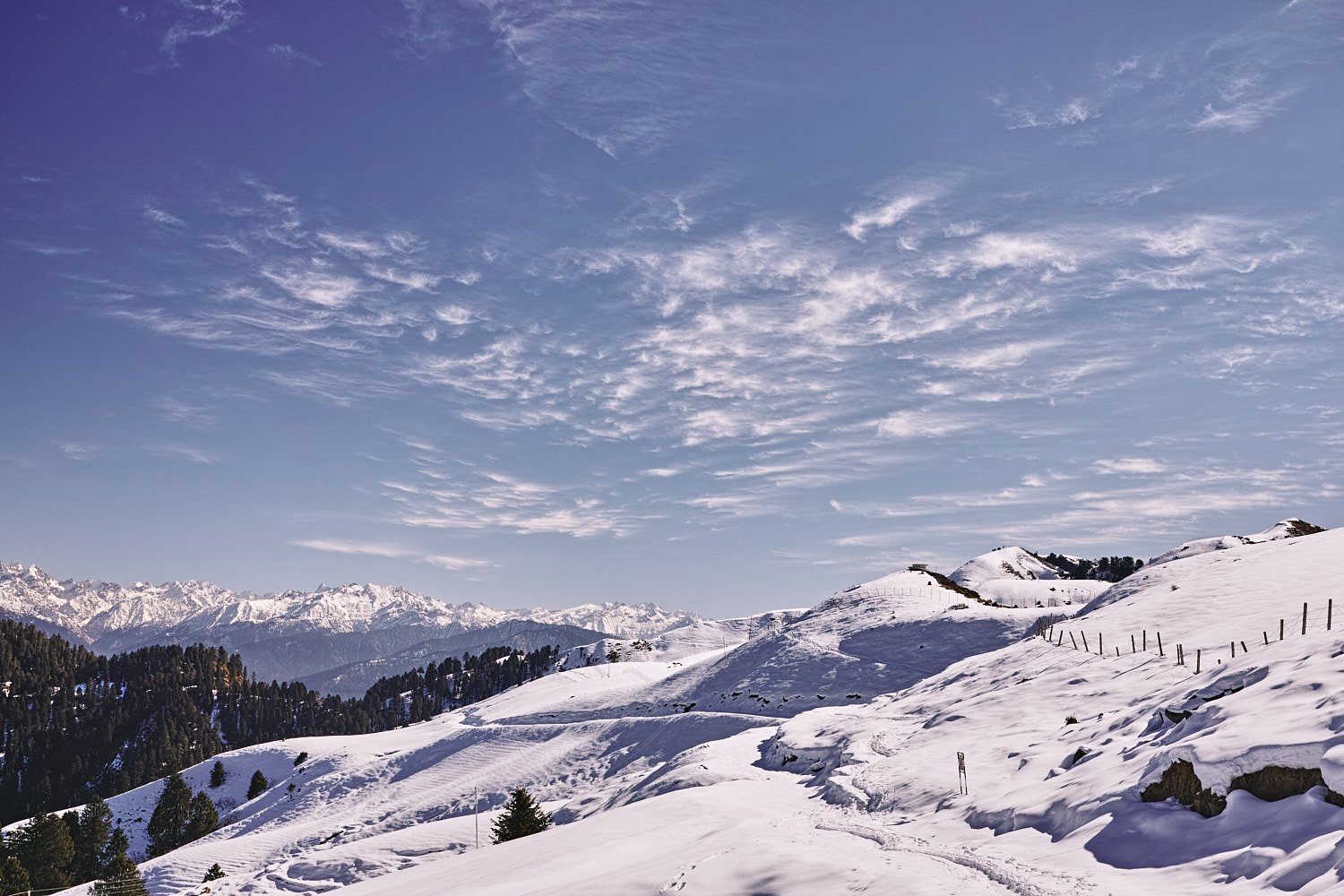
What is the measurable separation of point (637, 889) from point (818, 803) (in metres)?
13.7

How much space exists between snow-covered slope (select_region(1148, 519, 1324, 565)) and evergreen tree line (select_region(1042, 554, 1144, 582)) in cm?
10101

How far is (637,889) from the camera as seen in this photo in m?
19.1

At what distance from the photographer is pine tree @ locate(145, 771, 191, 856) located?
343ft

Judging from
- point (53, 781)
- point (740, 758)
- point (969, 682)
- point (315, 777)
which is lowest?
point (53, 781)

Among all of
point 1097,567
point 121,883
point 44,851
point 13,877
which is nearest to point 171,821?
point 44,851

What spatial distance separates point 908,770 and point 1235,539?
5269 cm

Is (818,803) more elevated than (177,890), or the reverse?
(818,803)

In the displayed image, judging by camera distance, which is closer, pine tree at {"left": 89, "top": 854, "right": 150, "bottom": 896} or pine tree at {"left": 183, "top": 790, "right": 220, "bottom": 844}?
pine tree at {"left": 89, "top": 854, "right": 150, "bottom": 896}

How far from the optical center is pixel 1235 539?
6450cm

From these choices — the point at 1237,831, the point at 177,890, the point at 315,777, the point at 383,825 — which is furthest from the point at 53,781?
the point at 1237,831

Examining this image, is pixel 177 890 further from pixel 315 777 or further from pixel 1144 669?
pixel 1144 669

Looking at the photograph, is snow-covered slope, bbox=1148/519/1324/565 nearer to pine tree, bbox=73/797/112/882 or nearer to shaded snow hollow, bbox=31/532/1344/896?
shaded snow hollow, bbox=31/532/1344/896

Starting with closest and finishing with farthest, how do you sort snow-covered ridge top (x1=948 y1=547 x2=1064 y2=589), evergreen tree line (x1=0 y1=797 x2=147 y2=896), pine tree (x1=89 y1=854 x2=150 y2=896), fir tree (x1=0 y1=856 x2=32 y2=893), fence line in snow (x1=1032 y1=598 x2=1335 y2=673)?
fence line in snow (x1=1032 y1=598 x2=1335 y2=673) < pine tree (x1=89 y1=854 x2=150 y2=896) < evergreen tree line (x1=0 y1=797 x2=147 y2=896) < fir tree (x1=0 y1=856 x2=32 y2=893) < snow-covered ridge top (x1=948 y1=547 x2=1064 y2=589)

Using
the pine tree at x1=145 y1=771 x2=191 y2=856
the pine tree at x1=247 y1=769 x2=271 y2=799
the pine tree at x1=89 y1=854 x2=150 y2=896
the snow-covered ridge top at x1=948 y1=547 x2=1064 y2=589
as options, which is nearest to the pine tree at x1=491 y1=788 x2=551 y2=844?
the pine tree at x1=89 y1=854 x2=150 y2=896
